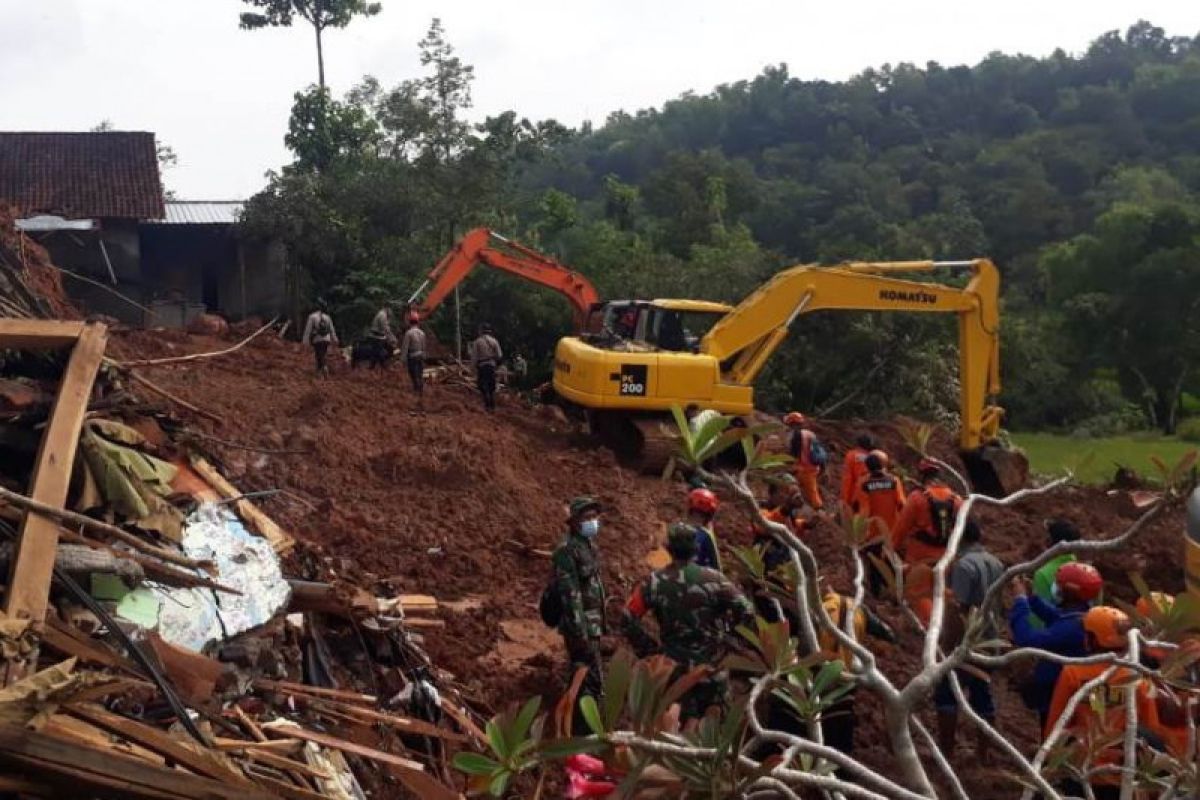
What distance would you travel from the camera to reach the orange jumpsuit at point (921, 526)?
8391 millimetres

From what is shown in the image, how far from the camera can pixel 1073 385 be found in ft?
107

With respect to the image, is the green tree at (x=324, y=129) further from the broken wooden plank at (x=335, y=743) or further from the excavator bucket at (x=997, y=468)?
the broken wooden plank at (x=335, y=743)

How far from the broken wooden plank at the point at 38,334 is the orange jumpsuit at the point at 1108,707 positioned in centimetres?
504

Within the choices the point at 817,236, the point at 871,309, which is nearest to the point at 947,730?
the point at 871,309

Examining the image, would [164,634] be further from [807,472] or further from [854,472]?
[807,472]

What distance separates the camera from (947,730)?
7.31 metres

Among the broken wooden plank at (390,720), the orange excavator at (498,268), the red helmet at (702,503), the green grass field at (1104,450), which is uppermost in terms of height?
the orange excavator at (498,268)

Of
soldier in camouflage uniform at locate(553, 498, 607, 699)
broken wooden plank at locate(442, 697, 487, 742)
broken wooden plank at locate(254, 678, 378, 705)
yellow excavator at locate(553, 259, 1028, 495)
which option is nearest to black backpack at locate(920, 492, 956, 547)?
soldier in camouflage uniform at locate(553, 498, 607, 699)

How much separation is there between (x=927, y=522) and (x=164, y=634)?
15.8 ft

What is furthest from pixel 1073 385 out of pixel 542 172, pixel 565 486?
pixel 542 172

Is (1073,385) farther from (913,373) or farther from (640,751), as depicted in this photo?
(640,751)

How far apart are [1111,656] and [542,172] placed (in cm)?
7655

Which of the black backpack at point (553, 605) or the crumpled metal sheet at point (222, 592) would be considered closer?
the crumpled metal sheet at point (222, 592)

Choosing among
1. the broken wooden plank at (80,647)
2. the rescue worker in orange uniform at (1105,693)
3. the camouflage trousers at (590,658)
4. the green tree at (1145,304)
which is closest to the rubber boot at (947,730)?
the rescue worker in orange uniform at (1105,693)
